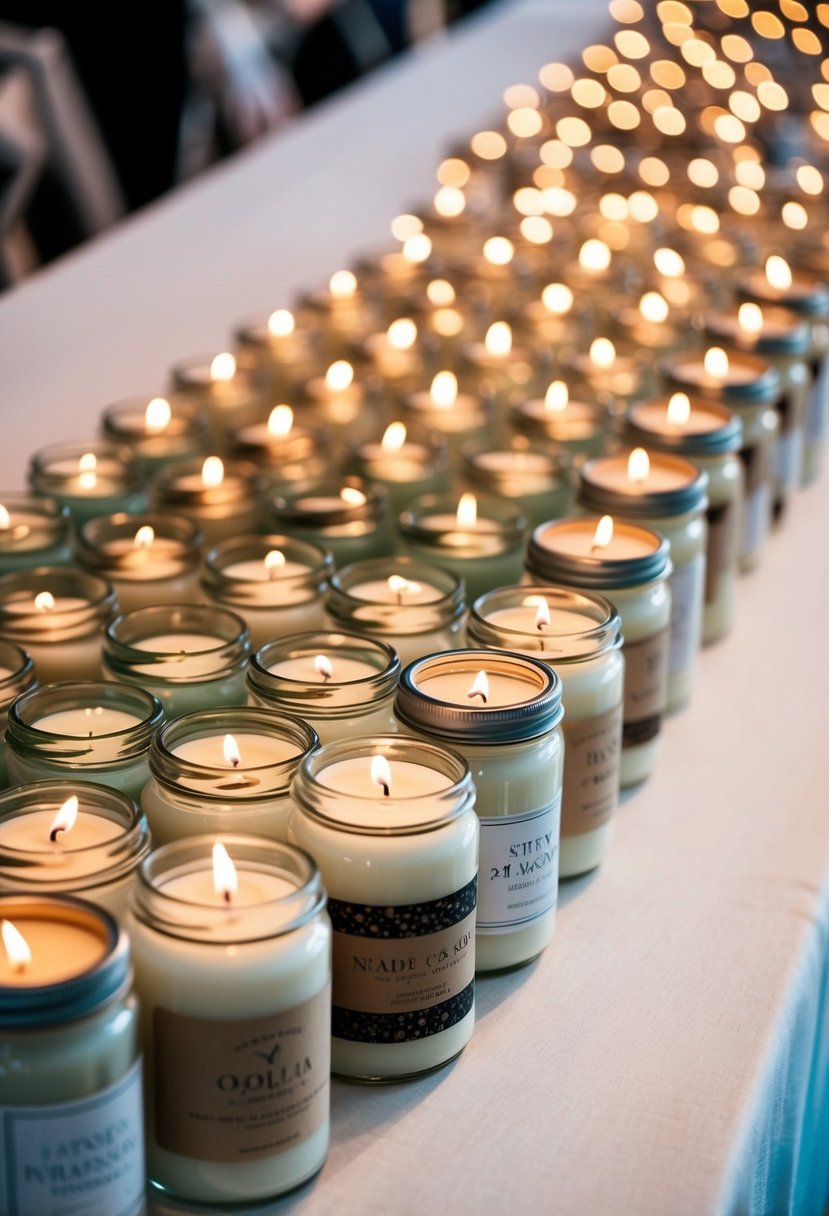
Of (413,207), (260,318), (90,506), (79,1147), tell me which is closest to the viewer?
(79,1147)

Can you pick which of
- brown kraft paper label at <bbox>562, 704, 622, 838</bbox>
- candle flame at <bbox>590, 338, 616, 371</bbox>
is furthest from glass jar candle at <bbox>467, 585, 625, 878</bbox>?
candle flame at <bbox>590, 338, 616, 371</bbox>

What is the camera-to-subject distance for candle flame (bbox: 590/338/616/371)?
1.52 metres

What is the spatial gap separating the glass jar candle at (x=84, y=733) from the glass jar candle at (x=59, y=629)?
0.31 ft

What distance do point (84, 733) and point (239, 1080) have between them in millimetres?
254

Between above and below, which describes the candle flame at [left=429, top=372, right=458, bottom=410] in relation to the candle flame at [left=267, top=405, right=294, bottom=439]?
above

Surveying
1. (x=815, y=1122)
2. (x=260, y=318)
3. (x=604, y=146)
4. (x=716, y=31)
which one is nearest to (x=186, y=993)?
(x=815, y=1122)

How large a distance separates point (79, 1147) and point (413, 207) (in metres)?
1.93

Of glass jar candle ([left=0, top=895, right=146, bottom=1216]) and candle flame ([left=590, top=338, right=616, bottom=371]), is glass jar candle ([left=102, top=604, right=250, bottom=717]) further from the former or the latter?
candle flame ([left=590, top=338, right=616, bottom=371])

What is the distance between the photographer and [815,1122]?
1.08 metres

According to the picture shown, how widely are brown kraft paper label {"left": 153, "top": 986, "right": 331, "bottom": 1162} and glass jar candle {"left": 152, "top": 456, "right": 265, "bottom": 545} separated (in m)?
0.56

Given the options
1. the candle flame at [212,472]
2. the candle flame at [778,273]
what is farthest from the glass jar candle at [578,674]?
the candle flame at [778,273]

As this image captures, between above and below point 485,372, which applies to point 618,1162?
below

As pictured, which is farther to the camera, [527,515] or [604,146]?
[604,146]

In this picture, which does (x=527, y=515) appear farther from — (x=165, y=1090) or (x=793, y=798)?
(x=165, y=1090)
